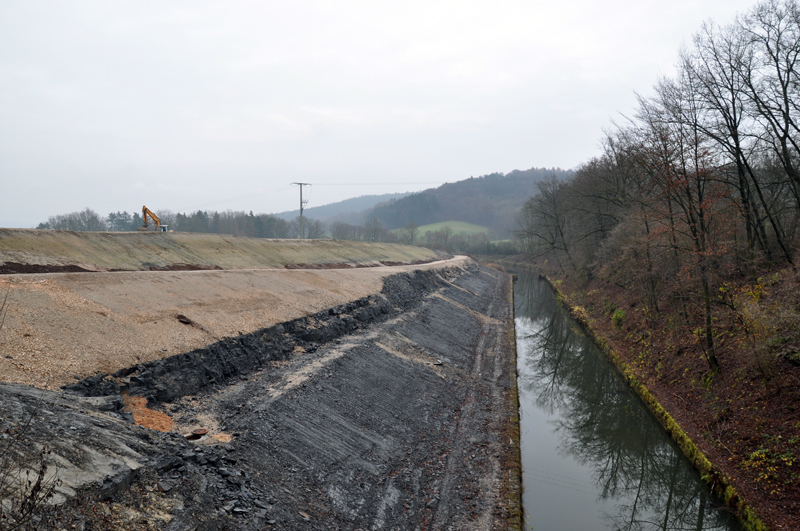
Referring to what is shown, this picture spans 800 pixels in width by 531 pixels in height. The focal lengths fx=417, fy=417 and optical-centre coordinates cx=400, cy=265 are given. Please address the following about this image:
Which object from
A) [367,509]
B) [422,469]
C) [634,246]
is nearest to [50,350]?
[367,509]

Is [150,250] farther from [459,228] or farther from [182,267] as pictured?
[459,228]

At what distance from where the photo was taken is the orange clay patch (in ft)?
32.1

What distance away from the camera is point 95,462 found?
661cm

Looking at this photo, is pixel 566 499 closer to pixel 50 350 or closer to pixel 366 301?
pixel 50 350

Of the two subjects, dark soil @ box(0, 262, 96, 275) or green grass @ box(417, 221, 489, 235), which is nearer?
dark soil @ box(0, 262, 96, 275)

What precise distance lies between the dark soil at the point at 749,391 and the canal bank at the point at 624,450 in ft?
1.46

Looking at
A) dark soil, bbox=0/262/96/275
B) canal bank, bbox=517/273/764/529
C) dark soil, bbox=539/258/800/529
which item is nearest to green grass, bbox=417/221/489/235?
canal bank, bbox=517/273/764/529

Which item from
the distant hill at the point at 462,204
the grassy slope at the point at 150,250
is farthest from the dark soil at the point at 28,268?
the distant hill at the point at 462,204

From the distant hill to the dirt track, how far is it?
475 feet

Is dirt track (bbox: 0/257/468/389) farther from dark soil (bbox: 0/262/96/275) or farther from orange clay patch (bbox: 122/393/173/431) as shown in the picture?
dark soil (bbox: 0/262/96/275)

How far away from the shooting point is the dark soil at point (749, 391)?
9.36 metres

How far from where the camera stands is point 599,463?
13.6m

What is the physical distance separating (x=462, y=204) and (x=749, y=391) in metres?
171

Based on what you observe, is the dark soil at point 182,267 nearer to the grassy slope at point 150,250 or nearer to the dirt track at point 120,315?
the grassy slope at point 150,250
